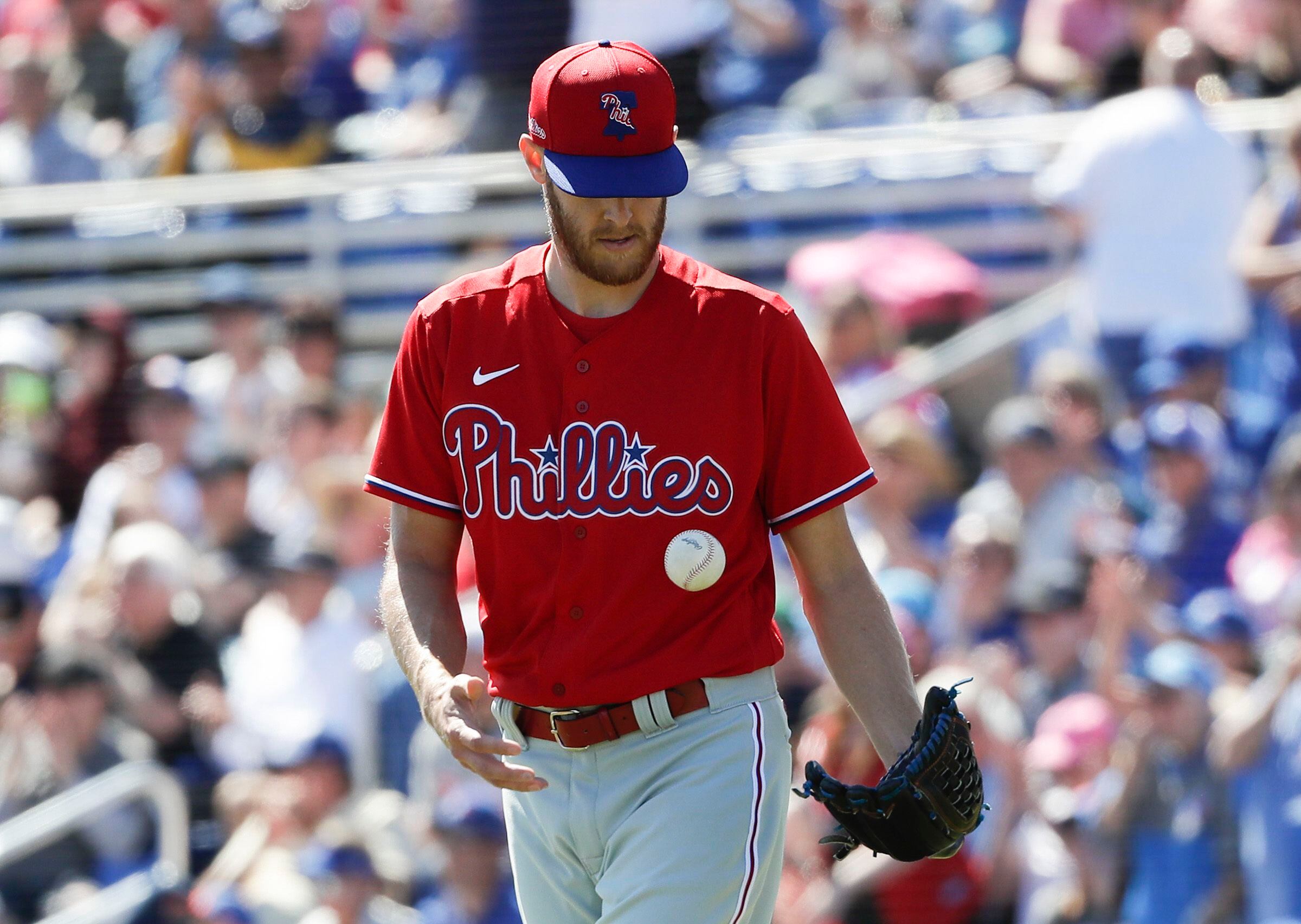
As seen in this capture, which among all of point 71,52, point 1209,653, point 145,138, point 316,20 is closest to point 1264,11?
point 1209,653

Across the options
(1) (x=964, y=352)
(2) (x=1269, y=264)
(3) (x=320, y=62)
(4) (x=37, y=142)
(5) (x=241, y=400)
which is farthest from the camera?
(4) (x=37, y=142)

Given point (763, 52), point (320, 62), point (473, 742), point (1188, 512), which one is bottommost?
point (1188, 512)

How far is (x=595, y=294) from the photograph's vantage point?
118 inches

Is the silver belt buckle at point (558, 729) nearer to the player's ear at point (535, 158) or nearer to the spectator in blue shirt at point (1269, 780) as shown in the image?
the player's ear at point (535, 158)

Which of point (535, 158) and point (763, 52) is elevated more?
point (763, 52)

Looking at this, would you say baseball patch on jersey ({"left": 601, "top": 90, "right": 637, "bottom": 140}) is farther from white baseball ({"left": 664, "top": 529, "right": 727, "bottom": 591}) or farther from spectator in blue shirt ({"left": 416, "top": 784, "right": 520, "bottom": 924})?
spectator in blue shirt ({"left": 416, "top": 784, "right": 520, "bottom": 924})

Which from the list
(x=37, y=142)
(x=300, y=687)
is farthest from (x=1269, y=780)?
(x=37, y=142)

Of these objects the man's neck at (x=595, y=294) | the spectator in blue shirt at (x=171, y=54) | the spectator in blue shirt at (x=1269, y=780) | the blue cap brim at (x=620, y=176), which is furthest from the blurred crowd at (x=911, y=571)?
the blue cap brim at (x=620, y=176)

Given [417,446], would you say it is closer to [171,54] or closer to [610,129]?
[610,129]

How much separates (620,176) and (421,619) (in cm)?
78

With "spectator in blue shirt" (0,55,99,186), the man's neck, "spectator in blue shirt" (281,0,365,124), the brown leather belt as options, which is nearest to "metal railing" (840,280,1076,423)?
"spectator in blue shirt" (281,0,365,124)

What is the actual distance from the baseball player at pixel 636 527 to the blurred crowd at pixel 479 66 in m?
4.43

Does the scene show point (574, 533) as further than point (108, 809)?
Answer: No

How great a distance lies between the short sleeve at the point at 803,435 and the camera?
293 centimetres
